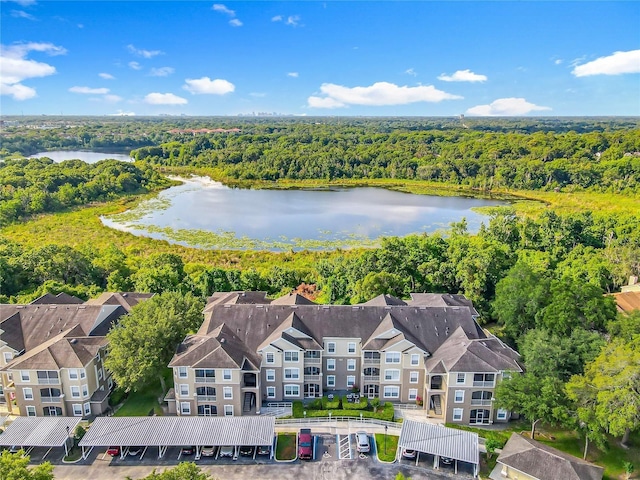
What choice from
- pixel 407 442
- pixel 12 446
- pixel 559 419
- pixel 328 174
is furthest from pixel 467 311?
pixel 328 174

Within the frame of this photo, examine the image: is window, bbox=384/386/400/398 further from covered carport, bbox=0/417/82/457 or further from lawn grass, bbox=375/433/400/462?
covered carport, bbox=0/417/82/457

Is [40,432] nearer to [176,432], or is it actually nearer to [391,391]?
[176,432]

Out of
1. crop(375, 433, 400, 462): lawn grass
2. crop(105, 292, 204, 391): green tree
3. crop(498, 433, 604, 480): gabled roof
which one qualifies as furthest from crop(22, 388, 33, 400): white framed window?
crop(498, 433, 604, 480): gabled roof

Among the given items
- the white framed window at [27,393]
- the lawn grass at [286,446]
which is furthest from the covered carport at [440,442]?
the white framed window at [27,393]

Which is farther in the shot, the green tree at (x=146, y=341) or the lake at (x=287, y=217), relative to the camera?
the lake at (x=287, y=217)

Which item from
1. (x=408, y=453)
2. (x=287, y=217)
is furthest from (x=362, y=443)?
(x=287, y=217)

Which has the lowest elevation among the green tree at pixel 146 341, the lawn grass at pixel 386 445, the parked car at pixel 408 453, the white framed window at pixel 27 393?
the lawn grass at pixel 386 445

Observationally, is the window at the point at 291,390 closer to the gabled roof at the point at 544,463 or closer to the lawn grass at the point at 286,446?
the lawn grass at the point at 286,446
